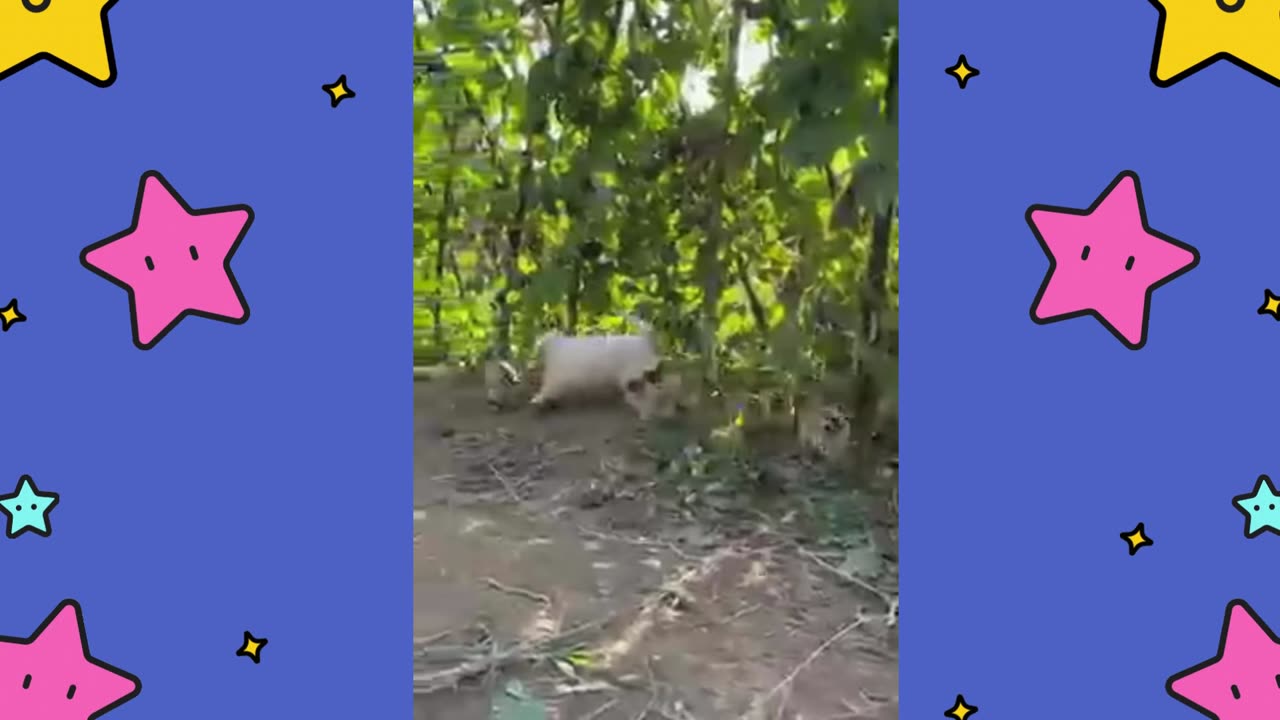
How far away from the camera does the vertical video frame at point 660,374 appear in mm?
1120

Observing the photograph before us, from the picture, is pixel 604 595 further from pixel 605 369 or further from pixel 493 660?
pixel 605 369

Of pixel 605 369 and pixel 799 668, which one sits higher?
pixel 605 369

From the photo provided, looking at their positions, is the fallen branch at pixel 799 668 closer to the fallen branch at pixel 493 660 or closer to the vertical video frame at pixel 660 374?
the vertical video frame at pixel 660 374

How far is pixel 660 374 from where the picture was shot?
1.16m

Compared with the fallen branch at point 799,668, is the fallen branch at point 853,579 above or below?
above

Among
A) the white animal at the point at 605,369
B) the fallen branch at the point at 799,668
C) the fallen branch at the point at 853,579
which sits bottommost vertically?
the fallen branch at the point at 799,668

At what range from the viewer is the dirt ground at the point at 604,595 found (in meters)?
1.12

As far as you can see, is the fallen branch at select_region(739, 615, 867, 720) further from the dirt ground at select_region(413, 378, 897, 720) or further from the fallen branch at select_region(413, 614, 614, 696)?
the fallen branch at select_region(413, 614, 614, 696)

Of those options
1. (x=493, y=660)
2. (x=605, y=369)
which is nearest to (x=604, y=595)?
(x=493, y=660)

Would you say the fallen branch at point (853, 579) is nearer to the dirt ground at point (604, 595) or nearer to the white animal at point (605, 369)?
the dirt ground at point (604, 595)

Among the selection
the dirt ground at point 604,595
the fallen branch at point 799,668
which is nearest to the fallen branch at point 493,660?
the dirt ground at point 604,595

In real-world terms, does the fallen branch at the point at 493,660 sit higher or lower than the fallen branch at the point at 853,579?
lower

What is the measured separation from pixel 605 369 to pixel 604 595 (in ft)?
0.74

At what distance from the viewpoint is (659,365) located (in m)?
1.16
